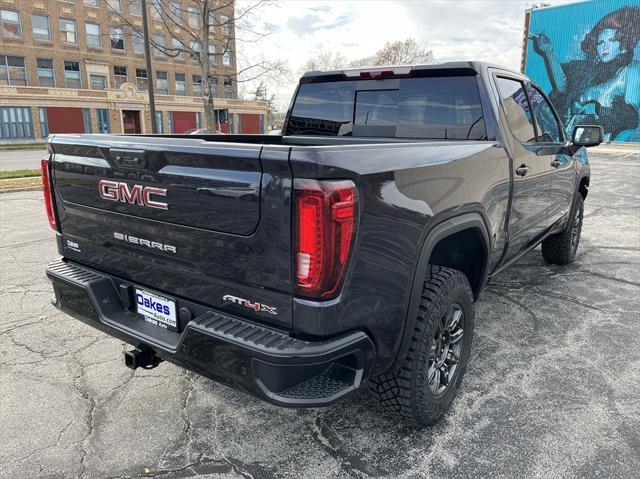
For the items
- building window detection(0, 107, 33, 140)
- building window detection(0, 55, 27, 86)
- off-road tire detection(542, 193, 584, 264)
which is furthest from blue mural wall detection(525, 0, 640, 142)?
building window detection(0, 55, 27, 86)

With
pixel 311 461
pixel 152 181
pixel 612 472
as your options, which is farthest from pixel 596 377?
pixel 152 181

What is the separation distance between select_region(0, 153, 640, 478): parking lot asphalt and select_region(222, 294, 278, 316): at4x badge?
0.88m

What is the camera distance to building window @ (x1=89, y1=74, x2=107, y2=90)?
3972cm

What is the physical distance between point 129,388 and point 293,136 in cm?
232

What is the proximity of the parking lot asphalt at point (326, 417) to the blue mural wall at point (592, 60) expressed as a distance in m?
30.6

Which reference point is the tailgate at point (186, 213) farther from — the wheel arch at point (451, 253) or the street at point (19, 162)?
the street at point (19, 162)

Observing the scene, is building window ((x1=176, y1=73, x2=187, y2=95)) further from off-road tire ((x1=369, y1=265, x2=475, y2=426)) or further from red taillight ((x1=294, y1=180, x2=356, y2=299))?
red taillight ((x1=294, y1=180, x2=356, y2=299))

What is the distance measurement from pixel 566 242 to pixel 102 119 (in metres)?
40.7

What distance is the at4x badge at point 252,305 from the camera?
6.33 feet

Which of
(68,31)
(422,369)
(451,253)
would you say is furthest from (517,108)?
(68,31)

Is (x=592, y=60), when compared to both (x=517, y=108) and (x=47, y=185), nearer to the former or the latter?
(x=517, y=108)

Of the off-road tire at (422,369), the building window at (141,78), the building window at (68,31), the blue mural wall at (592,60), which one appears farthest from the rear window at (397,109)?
the building window at (141,78)

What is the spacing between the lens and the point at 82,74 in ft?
128

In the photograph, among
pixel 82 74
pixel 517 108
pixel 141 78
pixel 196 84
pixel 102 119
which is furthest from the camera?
pixel 196 84
